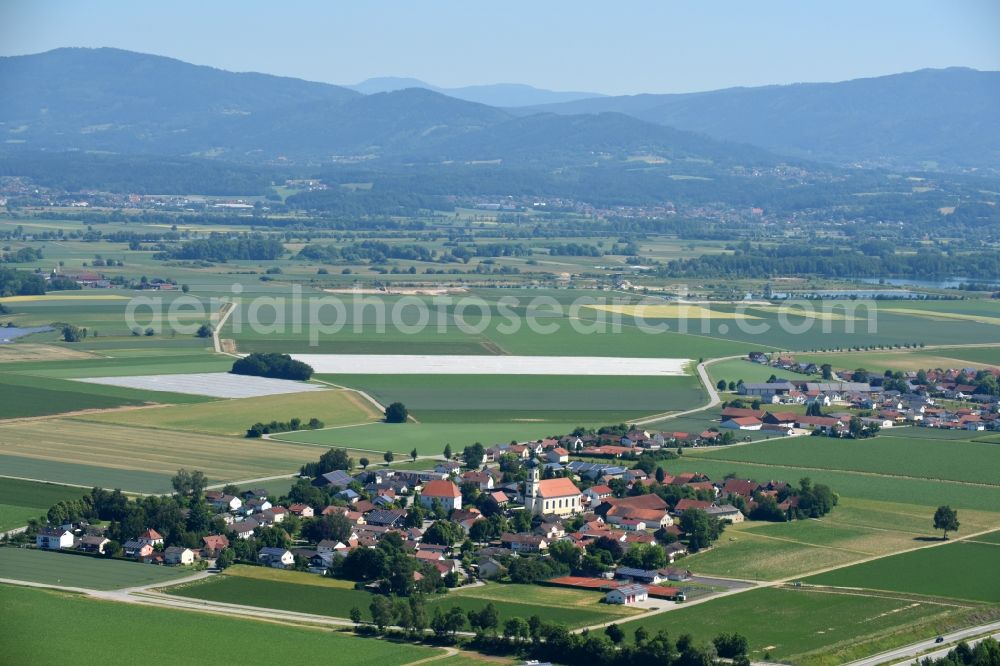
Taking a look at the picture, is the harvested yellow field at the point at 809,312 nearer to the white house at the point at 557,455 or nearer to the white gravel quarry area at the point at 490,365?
the white gravel quarry area at the point at 490,365

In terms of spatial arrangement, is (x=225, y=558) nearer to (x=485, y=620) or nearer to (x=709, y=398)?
(x=485, y=620)

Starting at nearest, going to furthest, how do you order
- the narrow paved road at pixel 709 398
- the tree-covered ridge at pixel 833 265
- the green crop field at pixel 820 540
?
the green crop field at pixel 820 540, the narrow paved road at pixel 709 398, the tree-covered ridge at pixel 833 265

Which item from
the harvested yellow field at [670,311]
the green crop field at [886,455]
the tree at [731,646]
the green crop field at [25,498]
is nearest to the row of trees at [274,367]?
the green crop field at [886,455]

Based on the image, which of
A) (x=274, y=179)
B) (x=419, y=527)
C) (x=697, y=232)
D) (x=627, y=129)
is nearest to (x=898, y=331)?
(x=419, y=527)

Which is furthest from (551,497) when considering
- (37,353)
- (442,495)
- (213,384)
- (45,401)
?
(37,353)

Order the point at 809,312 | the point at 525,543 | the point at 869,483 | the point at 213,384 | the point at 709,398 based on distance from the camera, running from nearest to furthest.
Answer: the point at 525,543
the point at 869,483
the point at 213,384
the point at 709,398
the point at 809,312

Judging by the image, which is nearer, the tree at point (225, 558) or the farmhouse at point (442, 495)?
the tree at point (225, 558)
